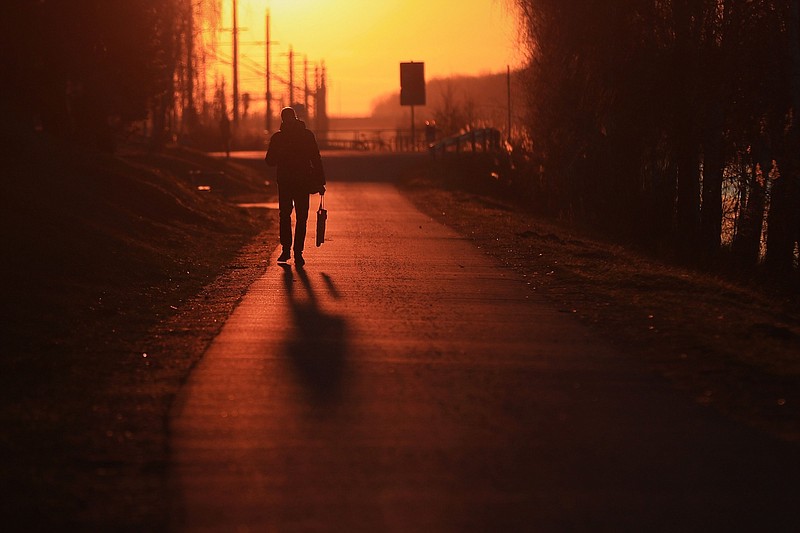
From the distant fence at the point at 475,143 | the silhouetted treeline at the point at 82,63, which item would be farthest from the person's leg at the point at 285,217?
the distant fence at the point at 475,143

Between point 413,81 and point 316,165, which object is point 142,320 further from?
point 413,81

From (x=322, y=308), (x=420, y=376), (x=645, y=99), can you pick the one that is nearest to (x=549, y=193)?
(x=645, y=99)

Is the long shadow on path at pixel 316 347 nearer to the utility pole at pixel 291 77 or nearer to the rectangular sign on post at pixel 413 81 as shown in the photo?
the rectangular sign on post at pixel 413 81

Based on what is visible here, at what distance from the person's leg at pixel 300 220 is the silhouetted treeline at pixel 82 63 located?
21.4ft

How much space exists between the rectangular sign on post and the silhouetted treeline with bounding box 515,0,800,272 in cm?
2316

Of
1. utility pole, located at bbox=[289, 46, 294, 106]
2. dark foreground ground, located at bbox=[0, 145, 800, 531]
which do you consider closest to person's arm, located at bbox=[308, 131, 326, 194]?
dark foreground ground, located at bbox=[0, 145, 800, 531]

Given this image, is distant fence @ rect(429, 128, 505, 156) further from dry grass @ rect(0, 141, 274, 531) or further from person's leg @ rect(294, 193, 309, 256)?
person's leg @ rect(294, 193, 309, 256)

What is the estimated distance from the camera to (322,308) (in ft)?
36.3

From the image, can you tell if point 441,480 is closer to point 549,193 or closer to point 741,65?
point 741,65

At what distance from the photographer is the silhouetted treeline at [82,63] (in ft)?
70.3

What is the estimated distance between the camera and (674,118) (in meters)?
24.0

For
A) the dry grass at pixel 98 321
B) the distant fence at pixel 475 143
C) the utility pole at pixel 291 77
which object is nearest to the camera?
the dry grass at pixel 98 321

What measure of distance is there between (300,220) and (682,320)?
228 inches

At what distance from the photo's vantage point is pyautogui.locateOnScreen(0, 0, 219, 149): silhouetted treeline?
21.4 m
